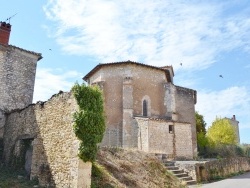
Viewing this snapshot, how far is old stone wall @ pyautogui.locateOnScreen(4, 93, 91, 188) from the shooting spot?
33.4 feet

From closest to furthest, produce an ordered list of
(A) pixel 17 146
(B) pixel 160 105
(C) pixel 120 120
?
(A) pixel 17 146 < (C) pixel 120 120 < (B) pixel 160 105

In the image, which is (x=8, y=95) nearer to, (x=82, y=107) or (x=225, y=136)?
(x=82, y=107)

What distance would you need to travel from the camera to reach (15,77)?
2023 cm

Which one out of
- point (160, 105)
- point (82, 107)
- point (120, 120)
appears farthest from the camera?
point (160, 105)

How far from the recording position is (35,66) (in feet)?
71.2

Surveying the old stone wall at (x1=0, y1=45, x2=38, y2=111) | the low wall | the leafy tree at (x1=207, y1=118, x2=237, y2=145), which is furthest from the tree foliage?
the leafy tree at (x1=207, y1=118, x2=237, y2=145)

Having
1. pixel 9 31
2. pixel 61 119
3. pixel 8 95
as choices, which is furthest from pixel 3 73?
pixel 61 119

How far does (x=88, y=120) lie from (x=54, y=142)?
2.68m

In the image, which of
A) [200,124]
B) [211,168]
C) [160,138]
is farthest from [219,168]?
[200,124]

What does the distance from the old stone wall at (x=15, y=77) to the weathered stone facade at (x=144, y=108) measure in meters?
6.58

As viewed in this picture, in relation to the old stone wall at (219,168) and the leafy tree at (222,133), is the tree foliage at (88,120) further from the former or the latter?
the leafy tree at (222,133)

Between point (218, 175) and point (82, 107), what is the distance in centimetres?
1078

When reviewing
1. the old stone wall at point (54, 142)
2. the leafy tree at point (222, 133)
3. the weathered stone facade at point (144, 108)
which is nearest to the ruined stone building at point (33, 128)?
the old stone wall at point (54, 142)

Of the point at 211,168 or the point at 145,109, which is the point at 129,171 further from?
the point at 145,109
